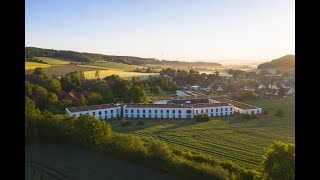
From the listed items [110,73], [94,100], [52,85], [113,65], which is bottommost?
[94,100]

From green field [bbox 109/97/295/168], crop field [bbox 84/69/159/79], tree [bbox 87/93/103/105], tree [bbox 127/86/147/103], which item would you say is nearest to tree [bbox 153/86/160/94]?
crop field [bbox 84/69/159/79]

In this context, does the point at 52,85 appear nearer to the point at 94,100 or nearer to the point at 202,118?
the point at 94,100

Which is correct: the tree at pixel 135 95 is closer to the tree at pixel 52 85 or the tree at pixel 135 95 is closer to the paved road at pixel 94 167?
the tree at pixel 52 85

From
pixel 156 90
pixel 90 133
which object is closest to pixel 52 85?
pixel 156 90

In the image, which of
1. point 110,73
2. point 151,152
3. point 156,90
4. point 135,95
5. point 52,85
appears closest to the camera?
point 151,152

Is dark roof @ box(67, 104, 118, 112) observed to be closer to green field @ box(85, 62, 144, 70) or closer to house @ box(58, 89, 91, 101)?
house @ box(58, 89, 91, 101)

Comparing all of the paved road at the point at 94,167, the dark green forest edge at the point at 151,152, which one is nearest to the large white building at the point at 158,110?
the dark green forest edge at the point at 151,152
